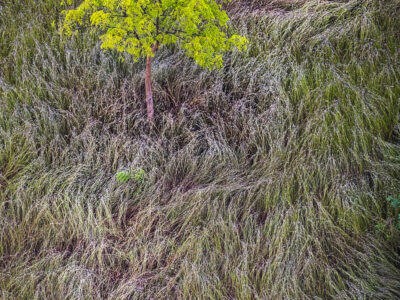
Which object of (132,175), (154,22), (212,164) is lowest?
(212,164)

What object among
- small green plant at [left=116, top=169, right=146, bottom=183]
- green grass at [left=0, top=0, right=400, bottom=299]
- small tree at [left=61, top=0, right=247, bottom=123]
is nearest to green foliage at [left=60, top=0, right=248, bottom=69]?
small tree at [left=61, top=0, right=247, bottom=123]

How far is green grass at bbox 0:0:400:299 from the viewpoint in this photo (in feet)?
9.75

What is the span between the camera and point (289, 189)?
3.42 m

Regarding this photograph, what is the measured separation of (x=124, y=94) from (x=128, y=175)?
122 centimetres

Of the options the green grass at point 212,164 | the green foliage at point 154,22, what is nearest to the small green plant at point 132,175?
the green grass at point 212,164

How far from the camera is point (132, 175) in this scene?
144 inches

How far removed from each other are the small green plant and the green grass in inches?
2.4

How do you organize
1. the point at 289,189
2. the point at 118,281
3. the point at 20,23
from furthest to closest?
the point at 20,23, the point at 289,189, the point at 118,281

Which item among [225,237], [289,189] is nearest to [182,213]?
[225,237]

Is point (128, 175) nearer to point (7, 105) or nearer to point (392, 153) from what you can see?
point (7, 105)

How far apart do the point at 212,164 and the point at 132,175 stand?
861 mm

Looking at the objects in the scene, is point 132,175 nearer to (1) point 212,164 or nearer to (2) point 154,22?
(1) point 212,164

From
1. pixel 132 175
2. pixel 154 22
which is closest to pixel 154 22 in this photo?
pixel 154 22

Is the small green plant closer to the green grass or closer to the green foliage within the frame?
the green grass
